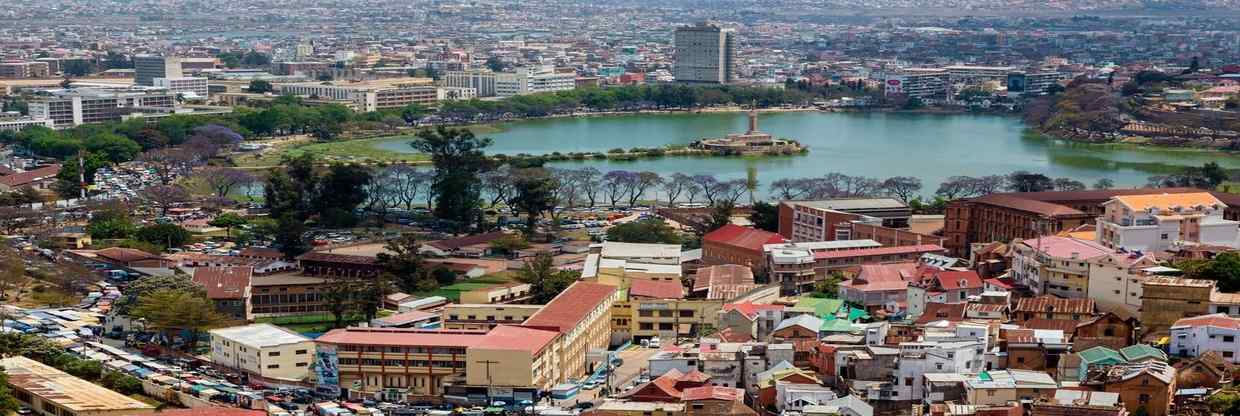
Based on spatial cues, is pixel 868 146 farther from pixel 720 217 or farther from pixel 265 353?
pixel 265 353

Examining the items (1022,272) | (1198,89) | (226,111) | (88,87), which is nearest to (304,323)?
(1022,272)

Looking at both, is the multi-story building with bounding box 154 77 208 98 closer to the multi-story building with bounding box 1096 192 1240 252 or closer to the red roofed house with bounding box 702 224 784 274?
the red roofed house with bounding box 702 224 784 274

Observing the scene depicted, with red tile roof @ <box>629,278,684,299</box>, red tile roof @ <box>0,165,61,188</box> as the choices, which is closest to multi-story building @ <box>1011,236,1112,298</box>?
red tile roof @ <box>629,278,684,299</box>

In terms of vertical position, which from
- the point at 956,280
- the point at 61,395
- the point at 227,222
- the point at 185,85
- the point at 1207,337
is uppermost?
the point at 1207,337

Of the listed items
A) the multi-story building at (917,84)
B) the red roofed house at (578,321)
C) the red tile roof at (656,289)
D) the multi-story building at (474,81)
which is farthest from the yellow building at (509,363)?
the multi-story building at (917,84)

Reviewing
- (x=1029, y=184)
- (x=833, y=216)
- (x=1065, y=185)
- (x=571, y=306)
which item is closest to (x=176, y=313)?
(x=571, y=306)

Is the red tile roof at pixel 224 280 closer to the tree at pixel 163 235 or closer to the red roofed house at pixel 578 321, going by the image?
the tree at pixel 163 235
